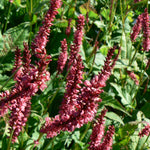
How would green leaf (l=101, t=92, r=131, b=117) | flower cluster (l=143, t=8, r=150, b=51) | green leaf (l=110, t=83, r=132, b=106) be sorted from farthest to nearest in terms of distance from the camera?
green leaf (l=110, t=83, r=132, b=106) → flower cluster (l=143, t=8, r=150, b=51) → green leaf (l=101, t=92, r=131, b=117)

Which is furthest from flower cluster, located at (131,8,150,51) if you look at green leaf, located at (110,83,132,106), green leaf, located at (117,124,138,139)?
green leaf, located at (117,124,138,139)

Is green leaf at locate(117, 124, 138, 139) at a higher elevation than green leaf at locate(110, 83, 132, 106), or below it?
below

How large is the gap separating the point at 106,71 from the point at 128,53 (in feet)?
6.32

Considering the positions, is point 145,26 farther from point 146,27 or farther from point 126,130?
point 126,130

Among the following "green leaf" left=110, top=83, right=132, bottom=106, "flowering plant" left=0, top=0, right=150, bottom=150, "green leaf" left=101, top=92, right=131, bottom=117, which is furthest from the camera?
"green leaf" left=110, top=83, right=132, bottom=106

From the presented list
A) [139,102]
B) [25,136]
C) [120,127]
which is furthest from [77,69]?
[139,102]

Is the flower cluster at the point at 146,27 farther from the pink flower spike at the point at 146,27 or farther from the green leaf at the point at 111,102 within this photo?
the green leaf at the point at 111,102

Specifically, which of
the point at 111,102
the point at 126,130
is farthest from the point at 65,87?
the point at 126,130

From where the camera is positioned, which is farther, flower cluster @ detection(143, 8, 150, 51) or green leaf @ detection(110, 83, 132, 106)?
green leaf @ detection(110, 83, 132, 106)

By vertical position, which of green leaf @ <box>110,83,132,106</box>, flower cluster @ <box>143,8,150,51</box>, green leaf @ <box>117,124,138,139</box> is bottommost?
green leaf @ <box>117,124,138,139</box>

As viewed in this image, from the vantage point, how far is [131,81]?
2936 mm

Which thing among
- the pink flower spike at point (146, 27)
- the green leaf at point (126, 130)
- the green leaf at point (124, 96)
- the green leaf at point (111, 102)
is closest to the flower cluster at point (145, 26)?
the pink flower spike at point (146, 27)

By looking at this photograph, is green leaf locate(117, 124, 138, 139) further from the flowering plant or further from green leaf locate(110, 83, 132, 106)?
green leaf locate(110, 83, 132, 106)

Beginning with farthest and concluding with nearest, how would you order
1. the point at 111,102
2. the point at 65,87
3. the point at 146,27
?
the point at 146,27 → the point at 111,102 → the point at 65,87
